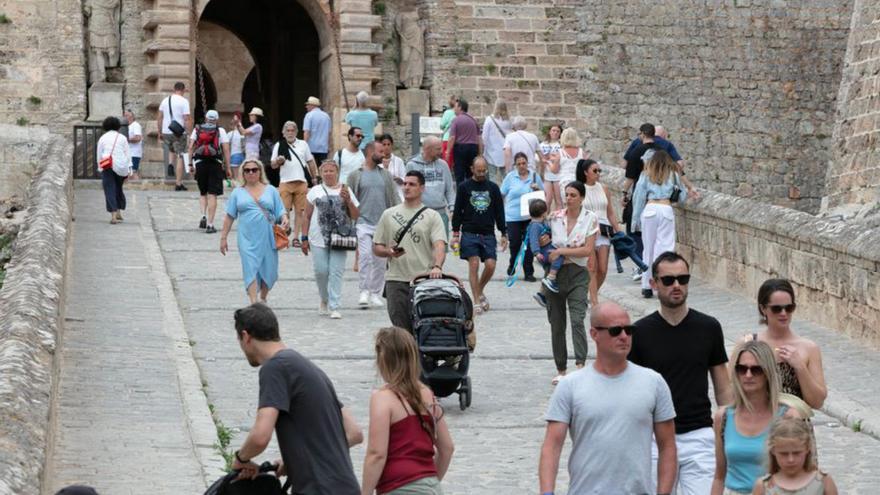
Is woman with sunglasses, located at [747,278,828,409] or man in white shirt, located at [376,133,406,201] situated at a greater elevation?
woman with sunglasses, located at [747,278,828,409]

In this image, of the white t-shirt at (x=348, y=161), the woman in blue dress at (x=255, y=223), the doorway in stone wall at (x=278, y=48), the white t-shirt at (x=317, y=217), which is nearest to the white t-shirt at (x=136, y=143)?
the doorway in stone wall at (x=278, y=48)

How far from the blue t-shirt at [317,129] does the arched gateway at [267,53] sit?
146 inches

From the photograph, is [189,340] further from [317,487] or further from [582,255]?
[317,487]

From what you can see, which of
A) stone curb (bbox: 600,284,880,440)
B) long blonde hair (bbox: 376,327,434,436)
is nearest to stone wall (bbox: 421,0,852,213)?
stone curb (bbox: 600,284,880,440)

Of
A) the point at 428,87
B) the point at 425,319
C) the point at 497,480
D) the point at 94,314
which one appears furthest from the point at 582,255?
the point at 428,87

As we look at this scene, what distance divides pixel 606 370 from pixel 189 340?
283 inches

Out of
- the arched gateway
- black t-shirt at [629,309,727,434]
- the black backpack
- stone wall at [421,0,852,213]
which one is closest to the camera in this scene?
the black backpack

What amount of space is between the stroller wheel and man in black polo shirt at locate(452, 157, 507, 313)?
3912mm

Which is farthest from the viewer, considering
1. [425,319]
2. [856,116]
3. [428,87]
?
[428,87]

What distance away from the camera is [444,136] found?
974 inches

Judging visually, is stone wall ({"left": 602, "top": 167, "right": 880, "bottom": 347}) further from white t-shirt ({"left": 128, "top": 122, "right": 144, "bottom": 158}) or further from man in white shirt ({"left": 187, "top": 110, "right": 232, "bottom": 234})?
white t-shirt ({"left": 128, "top": 122, "right": 144, "bottom": 158})

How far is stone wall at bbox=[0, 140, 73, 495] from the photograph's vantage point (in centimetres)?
683

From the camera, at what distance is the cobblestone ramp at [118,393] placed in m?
9.08

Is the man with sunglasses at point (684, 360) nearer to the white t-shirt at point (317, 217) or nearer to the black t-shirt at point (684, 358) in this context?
the black t-shirt at point (684, 358)
